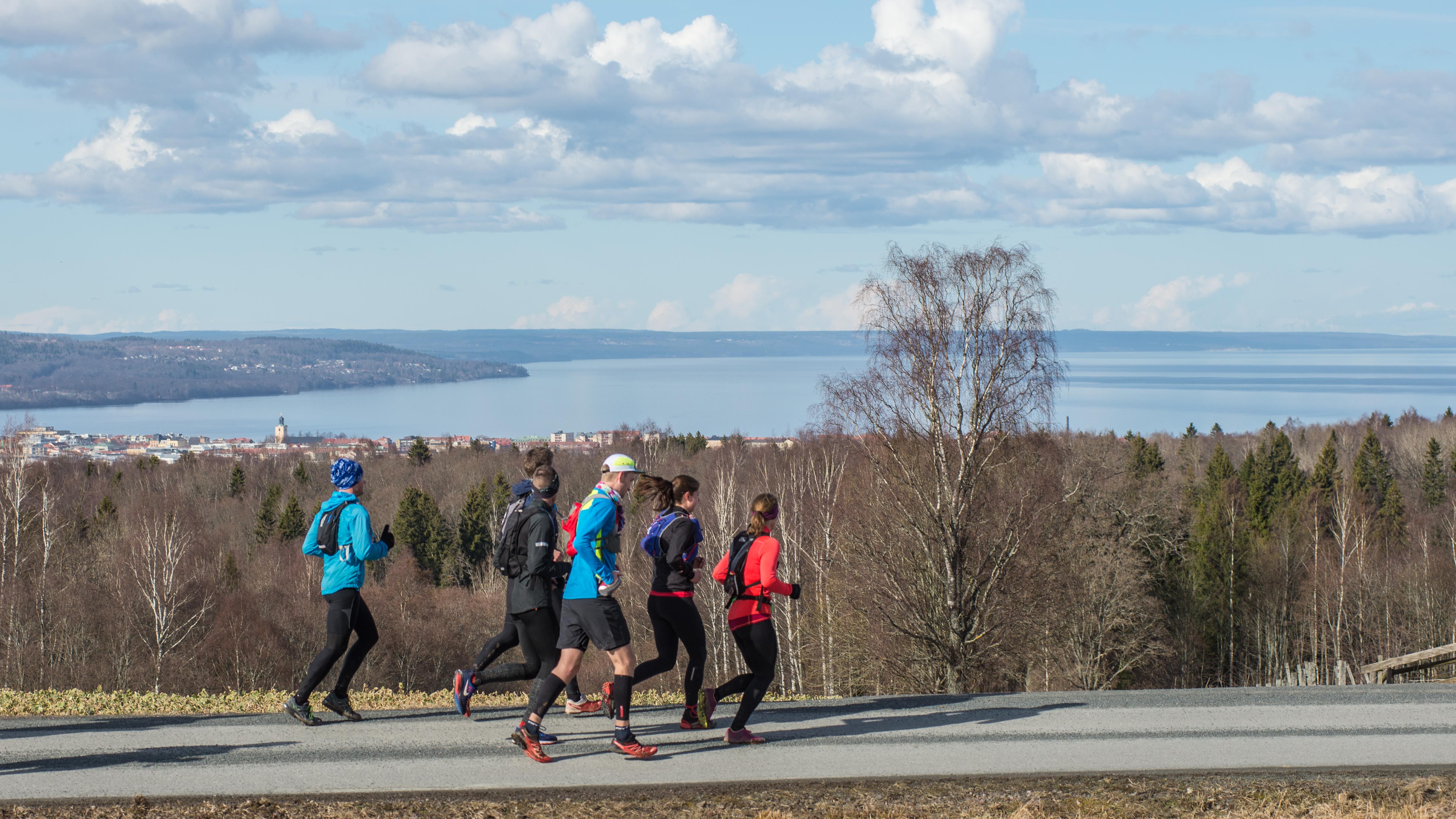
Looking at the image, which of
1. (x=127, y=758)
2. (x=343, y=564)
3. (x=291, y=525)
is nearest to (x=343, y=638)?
(x=343, y=564)

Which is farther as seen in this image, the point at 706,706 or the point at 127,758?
the point at 706,706

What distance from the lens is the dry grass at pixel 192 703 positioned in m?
9.98

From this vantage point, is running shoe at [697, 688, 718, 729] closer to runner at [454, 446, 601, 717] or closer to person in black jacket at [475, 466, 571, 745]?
runner at [454, 446, 601, 717]

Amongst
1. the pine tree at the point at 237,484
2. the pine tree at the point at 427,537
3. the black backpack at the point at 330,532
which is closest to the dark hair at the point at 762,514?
the black backpack at the point at 330,532

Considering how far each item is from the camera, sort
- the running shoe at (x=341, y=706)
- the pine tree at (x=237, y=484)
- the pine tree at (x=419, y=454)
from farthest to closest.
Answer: the pine tree at (x=419, y=454)
the pine tree at (x=237, y=484)
the running shoe at (x=341, y=706)

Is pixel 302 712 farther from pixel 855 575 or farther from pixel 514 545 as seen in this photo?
pixel 855 575

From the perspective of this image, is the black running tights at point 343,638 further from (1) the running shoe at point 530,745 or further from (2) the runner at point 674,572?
(2) the runner at point 674,572

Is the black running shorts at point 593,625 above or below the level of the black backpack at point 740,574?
below

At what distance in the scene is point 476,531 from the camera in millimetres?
71188

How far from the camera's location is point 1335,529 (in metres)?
61.2

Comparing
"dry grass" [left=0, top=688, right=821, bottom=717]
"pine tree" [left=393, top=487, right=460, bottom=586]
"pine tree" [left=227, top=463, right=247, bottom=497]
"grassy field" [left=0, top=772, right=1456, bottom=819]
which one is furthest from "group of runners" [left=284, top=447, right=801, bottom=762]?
"pine tree" [left=227, top=463, right=247, bottom=497]

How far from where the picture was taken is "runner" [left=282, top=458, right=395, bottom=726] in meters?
8.70

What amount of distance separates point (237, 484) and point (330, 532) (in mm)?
84417

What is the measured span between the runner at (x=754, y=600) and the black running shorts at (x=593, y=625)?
777mm
